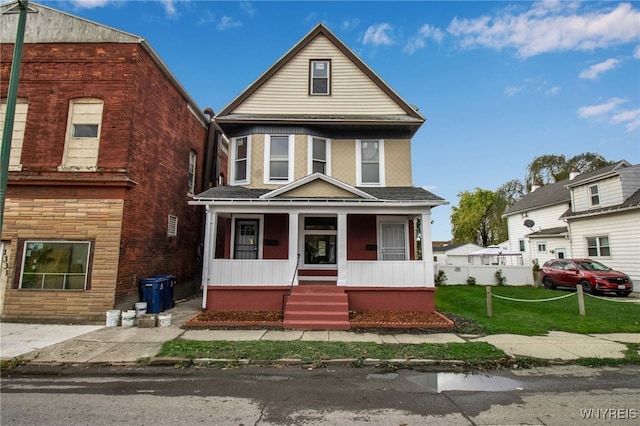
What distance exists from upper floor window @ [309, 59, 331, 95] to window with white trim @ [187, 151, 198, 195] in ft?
21.1

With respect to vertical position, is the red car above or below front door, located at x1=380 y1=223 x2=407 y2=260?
below

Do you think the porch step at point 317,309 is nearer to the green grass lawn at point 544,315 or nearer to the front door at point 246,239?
the front door at point 246,239

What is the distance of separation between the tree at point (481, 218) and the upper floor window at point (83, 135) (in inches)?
1720

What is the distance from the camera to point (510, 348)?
7.04 metres

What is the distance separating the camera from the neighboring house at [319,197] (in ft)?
33.9

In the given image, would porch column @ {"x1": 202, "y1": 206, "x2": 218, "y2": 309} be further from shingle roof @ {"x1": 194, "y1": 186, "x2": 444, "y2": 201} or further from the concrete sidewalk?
the concrete sidewalk

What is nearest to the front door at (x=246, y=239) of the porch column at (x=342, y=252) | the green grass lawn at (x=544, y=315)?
the porch column at (x=342, y=252)

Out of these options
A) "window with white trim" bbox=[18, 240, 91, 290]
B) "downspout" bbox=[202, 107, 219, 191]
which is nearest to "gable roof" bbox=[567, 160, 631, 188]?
"downspout" bbox=[202, 107, 219, 191]

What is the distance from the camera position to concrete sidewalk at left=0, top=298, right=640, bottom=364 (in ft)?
21.6

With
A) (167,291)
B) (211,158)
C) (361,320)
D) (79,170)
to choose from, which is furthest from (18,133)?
(361,320)

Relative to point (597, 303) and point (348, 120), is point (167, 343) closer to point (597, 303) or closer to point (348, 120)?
point (348, 120)

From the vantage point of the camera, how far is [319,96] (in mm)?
13195

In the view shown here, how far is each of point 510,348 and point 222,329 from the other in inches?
273

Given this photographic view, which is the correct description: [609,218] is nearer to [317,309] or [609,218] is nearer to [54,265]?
[317,309]
